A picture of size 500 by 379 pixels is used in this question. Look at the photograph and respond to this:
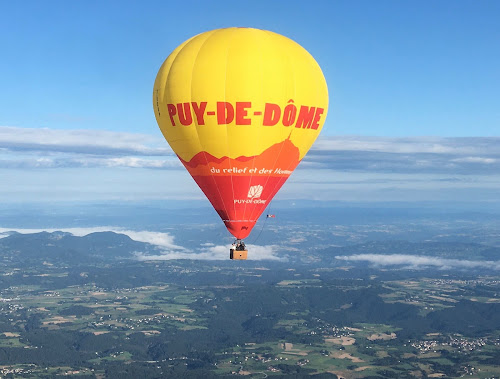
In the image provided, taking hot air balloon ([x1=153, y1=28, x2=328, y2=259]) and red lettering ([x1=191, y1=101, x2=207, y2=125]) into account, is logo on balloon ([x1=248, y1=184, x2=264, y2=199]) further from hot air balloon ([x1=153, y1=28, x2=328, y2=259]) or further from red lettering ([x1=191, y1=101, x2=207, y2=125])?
red lettering ([x1=191, y1=101, x2=207, y2=125])

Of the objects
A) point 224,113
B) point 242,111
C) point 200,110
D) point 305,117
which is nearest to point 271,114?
point 242,111

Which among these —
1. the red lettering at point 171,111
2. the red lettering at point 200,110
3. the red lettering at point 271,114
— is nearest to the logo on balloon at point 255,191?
the red lettering at point 271,114

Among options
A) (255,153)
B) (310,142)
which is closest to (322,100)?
(310,142)

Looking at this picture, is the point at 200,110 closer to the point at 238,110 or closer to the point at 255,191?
the point at 238,110

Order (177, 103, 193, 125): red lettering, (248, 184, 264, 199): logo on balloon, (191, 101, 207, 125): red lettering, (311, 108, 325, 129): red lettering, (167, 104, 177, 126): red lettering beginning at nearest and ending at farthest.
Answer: (191, 101, 207, 125): red lettering, (177, 103, 193, 125): red lettering, (167, 104, 177, 126): red lettering, (248, 184, 264, 199): logo on balloon, (311, 108, 325, 129): red lettering

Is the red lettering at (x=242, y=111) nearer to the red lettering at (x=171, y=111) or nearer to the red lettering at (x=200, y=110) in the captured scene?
the red lettering at (x=200, y=110)

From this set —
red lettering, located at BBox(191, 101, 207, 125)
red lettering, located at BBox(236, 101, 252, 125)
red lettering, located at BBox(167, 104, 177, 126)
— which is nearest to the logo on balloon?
red lettering, located at BBox(236, 101, 252, 125)

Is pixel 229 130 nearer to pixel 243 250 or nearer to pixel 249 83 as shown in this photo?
pixel 249 83

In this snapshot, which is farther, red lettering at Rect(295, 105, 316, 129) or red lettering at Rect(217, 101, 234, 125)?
red lettering at Rect(295, 105, 316, 129)
